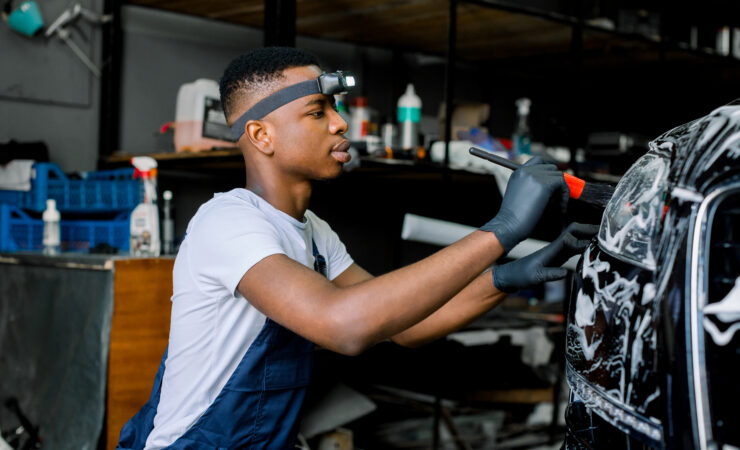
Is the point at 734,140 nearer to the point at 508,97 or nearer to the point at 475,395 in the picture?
the point at 475,395

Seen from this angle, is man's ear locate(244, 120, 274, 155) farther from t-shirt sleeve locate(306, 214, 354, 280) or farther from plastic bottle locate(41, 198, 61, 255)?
plastic bottle locate(41, 198, 61, 255)

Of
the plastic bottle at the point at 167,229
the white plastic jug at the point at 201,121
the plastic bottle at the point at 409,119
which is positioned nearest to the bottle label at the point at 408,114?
the plastic bottle at the point at 409,119

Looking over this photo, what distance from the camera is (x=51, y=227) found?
2.54 metres

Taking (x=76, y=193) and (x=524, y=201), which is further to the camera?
(x=76, y=193)

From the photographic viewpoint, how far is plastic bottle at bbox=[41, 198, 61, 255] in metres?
2.53

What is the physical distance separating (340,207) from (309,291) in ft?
8.84

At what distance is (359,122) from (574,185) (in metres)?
1.76

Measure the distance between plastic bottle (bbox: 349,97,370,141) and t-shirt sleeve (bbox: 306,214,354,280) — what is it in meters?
1.29

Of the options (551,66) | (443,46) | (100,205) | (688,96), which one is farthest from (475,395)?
(688,96)

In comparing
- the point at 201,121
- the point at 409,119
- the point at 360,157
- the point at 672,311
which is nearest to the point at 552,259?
the point at 672,311

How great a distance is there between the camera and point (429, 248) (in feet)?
14.0

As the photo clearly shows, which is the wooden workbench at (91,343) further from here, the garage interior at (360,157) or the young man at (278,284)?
the young man at (278,284)

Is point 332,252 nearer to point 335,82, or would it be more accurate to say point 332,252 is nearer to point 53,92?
point 335,82

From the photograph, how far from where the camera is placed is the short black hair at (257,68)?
1.59m
